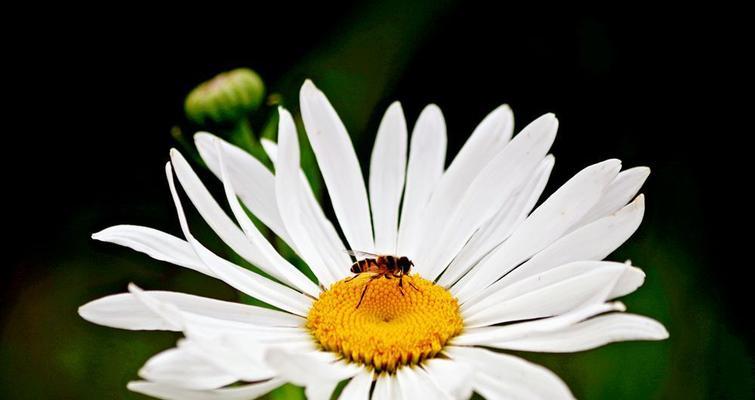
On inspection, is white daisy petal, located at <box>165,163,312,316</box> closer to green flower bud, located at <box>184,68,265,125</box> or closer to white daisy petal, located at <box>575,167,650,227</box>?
green flower bud, located at <box>184,68,265,125</box>

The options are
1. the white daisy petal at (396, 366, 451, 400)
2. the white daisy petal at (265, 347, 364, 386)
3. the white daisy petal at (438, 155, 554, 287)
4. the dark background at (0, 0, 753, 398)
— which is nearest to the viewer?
the white daisy petal at (265, 347, 364, 386)

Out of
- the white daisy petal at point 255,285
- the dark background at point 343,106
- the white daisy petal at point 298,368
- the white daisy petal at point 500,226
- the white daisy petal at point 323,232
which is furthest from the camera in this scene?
the dark background at point 343,106

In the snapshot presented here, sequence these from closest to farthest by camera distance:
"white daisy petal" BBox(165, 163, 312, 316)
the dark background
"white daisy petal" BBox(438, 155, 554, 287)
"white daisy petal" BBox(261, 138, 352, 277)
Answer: "white daisy petal" BBox(165, 163, 312, 316), "white daisy petal" BBox(438, 155, 554, 287), "white daisy petal" BBox(261, 138, 352, 277), the dark background

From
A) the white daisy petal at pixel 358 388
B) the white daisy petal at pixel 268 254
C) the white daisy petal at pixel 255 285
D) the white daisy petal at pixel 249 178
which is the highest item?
the white daisy petal at pixel 249 178

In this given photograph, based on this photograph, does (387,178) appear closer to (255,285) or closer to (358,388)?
(255,285)

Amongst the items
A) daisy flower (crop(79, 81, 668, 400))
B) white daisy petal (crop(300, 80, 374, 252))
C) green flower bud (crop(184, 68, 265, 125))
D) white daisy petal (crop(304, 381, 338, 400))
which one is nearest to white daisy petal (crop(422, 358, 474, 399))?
daisy flower (crop(79, 81, 668, 400))

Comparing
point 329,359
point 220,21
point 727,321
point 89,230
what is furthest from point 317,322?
point 220,21

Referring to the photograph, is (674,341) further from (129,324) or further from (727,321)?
(129,324)

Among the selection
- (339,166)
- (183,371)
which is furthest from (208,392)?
(339,166)

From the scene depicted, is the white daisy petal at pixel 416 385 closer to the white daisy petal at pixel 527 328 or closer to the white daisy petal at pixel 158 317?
the white daisy petal at pixel 527 328

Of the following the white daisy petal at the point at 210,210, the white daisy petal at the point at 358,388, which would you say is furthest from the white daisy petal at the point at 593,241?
the white daisy petal at the point at 210,210
